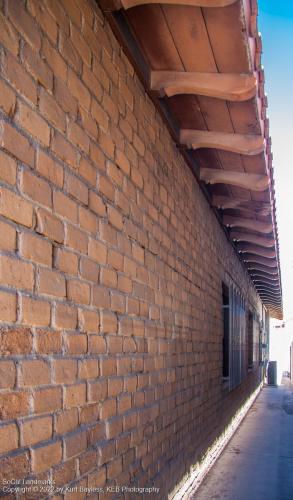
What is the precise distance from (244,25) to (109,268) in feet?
4.32

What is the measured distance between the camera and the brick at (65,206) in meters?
1.77

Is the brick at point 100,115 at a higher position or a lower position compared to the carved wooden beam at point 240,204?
lower

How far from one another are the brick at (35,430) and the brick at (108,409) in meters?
0.50

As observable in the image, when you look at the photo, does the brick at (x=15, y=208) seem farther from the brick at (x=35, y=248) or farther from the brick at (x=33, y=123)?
the brick at (x=33, y=123)

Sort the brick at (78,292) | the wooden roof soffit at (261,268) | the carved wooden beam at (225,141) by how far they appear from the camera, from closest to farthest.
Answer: the brick at (78,292)
the carved wooden beam at (225,141)
the wooden roof soffit at (261,268)

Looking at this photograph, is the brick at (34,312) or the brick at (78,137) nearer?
the brick at (34,312)

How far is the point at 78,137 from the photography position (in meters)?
1.97

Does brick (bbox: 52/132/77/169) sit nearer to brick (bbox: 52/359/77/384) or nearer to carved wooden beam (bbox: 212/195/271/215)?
brick (bbox: 52/359/77/384)

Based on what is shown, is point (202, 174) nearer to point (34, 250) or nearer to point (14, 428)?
point (34, 250)

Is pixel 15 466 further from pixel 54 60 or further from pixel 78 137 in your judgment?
pixel 54 60

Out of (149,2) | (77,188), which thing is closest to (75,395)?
(77,188)

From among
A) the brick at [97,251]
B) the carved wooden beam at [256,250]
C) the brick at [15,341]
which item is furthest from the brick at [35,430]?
the carved wooden beam at [256,250]

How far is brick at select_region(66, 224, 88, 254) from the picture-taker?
1.87 m

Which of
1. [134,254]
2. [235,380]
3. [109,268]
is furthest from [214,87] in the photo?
[235,380]
